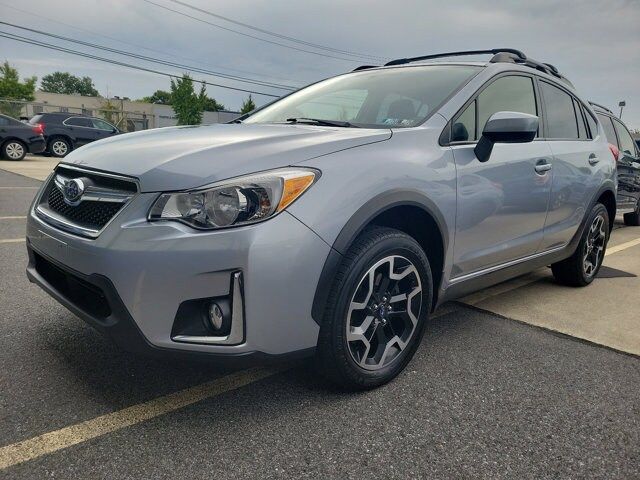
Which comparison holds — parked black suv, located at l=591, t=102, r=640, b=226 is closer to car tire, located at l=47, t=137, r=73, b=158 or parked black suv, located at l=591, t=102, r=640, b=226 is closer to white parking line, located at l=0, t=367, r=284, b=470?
A: white parking line, located at l=0, t=367, r=284, b=470

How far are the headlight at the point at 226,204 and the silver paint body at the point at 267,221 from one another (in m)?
0.03

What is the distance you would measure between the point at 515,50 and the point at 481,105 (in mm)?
978

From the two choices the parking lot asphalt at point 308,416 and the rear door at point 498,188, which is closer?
the parking lot asphalt at point 308,416

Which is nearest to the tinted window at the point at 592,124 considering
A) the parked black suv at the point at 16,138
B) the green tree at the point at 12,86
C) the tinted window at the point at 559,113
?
the tinted window at the point at 559,113

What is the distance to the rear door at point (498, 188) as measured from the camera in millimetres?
2736

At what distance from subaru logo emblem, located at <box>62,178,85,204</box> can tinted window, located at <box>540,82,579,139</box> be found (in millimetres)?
2989

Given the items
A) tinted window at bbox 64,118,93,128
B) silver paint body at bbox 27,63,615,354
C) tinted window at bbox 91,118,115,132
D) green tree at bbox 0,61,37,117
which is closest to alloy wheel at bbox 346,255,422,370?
silver paint body at bbox 27,63,615,354

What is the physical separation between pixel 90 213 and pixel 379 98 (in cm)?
Result: 181

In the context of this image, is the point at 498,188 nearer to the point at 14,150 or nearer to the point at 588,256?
the point at 588,256

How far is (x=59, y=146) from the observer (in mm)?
17703

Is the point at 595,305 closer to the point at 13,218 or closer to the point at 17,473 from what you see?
the point at 17,473

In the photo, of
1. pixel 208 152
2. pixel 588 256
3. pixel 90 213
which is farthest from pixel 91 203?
pixel 588 256

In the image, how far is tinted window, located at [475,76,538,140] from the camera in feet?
9.88

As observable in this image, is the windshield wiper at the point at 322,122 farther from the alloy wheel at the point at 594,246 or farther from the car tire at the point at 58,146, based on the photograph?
the car tire at the point at 58,146
